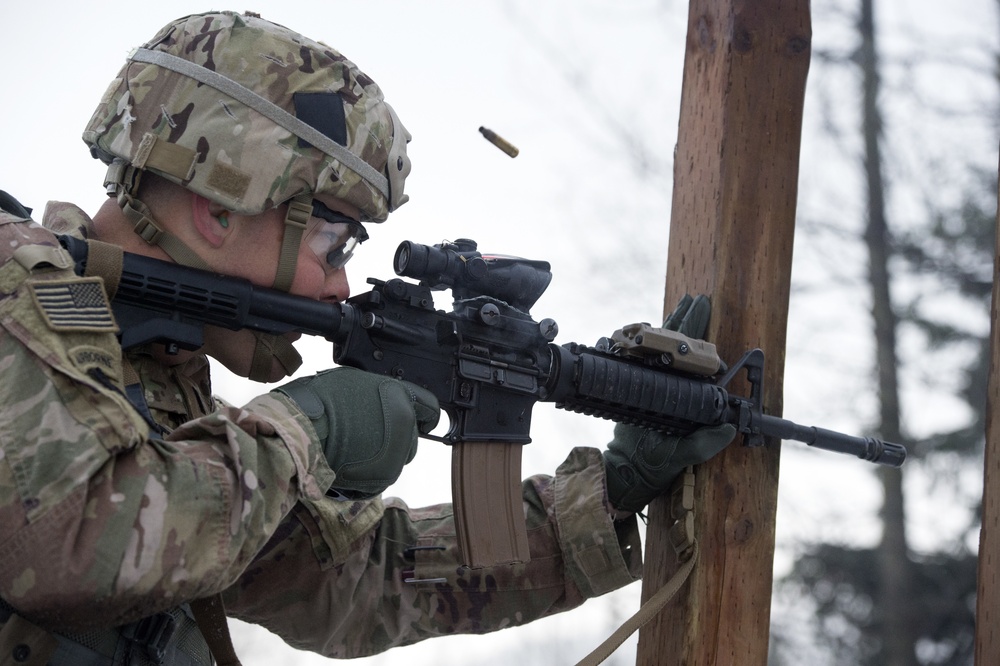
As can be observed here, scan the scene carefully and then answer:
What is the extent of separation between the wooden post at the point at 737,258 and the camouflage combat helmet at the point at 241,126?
1025 mm

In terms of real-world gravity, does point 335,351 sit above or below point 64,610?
above

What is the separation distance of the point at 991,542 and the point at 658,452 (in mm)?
1008

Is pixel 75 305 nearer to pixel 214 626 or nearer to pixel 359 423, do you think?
pixel 359 423

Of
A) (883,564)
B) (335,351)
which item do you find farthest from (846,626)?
(335,351)

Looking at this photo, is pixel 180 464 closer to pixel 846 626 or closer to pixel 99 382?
pixel 99 382

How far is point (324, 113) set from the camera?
9.11 feet

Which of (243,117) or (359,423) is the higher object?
(243,117)

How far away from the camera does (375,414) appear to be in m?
2.63

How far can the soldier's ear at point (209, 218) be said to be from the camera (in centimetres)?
268

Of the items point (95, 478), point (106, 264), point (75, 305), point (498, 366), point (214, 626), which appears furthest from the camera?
point (498, 366)

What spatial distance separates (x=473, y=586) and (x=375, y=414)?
1.02 metres

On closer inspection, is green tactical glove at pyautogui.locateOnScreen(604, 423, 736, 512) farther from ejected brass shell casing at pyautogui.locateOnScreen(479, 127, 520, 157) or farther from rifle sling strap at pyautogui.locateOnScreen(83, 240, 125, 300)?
rifle sling strap at pyautogui.locateOnScreen(83, 240, 125, 300)

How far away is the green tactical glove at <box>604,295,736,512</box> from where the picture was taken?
3225mm

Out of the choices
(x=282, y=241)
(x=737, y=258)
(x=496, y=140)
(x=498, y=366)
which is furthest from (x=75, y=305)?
(x=737, y=258)
